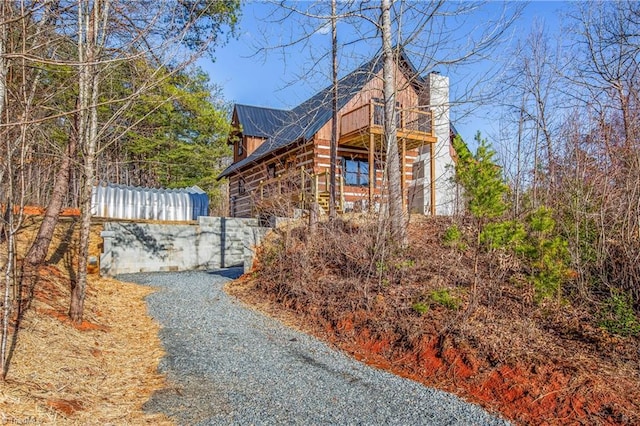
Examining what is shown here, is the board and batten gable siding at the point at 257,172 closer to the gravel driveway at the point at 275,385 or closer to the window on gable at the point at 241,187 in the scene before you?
the window on gable at the point at 241,187

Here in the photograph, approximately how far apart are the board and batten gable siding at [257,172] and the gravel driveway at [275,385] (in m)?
8.81

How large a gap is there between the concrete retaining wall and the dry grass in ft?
14.2

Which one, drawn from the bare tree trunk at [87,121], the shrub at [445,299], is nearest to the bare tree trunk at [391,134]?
the shrub at [445,299]

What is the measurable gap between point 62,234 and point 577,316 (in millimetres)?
12188

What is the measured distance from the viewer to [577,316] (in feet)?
18.7

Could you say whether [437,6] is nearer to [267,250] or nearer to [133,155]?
[267,250]

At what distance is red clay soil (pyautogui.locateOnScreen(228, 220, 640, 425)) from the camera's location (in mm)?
4070

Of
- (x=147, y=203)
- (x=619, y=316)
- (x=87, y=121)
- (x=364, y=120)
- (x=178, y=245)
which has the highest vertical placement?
(x=364, y=120)

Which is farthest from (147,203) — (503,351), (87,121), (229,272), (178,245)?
(503,351)

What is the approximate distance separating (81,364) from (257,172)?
16.0 m

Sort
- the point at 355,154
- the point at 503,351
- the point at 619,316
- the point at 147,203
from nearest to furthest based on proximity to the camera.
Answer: the point at 503,351
the point at 619,316
the point at 147,203
the point at 355,154

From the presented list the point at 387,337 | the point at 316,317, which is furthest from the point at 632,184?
the point at 316,317

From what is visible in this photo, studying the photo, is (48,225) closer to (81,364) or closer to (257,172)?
(81,364)

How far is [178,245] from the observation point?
1382 centimetres
